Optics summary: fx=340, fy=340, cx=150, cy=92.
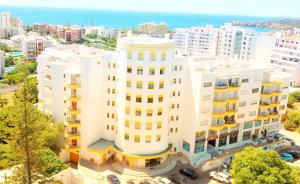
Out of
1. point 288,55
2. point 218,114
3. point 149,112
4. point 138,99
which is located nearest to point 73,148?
point 138,99

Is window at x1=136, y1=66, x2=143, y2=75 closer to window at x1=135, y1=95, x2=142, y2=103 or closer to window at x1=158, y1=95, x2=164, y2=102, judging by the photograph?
window at x1=135, y1=95, x2=142, y2=103

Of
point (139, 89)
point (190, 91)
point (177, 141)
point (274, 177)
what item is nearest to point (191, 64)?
point (190, 91)

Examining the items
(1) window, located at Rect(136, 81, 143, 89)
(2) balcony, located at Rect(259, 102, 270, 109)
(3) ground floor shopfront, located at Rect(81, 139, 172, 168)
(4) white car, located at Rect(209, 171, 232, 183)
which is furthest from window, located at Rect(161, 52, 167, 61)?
(2) balcony, located at Rect(259, 102, 270, 109)

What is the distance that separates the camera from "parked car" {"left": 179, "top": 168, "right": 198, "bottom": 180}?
40.8 m

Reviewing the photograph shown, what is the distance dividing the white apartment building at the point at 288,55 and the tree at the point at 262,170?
6168cm

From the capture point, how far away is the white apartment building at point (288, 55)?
92381 mm

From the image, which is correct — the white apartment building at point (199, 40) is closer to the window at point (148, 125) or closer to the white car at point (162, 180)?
the window at point (148, 125)

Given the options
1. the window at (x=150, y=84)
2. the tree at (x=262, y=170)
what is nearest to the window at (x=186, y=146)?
the tree at (x=262, y=170)

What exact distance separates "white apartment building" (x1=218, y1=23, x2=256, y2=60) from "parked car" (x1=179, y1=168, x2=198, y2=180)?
230 ft

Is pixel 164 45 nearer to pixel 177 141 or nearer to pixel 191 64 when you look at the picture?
pixel 191 64

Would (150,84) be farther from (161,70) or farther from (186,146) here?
(186,146)

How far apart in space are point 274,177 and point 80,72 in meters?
24.3

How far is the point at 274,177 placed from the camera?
3281 centimetres

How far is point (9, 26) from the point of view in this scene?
186 metres
